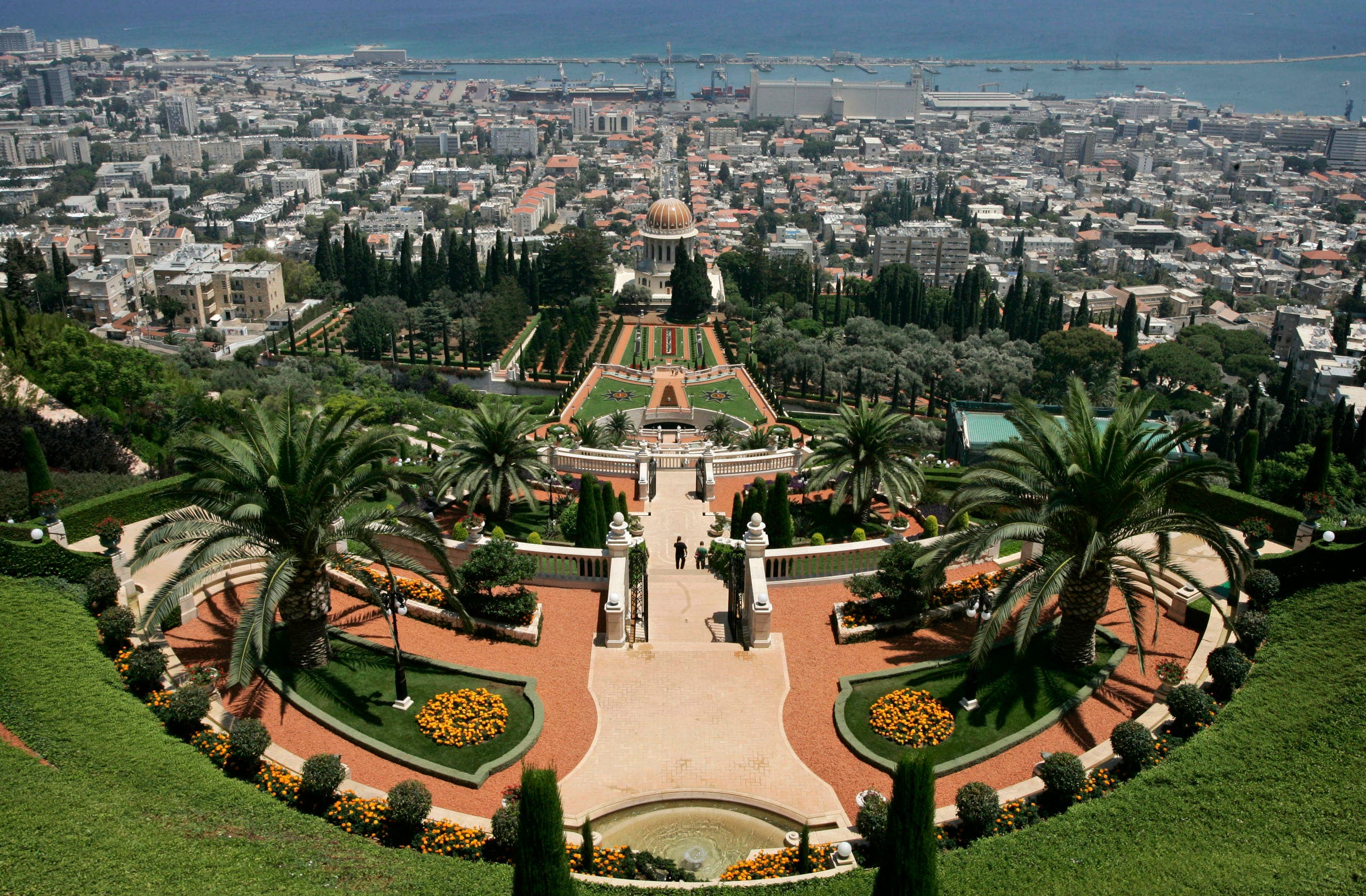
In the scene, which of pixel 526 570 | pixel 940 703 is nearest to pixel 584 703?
pixel 526 570

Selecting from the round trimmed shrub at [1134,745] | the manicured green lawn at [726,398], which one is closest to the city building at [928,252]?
the manicured green lawn at [726,398]

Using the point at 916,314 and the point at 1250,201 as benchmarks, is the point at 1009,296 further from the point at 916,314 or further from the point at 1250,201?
the point at 1250,201

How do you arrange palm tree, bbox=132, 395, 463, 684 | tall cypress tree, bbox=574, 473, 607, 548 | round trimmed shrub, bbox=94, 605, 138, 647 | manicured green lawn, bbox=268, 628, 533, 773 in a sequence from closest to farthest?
manicured green lawn, bbox=268, 628, 533, 773 → palm tree, bbox=132, 395, 463, 684 → round trimmed shrub, bbox=94, 605, 138, 647 → tall cypress tree, bbox=574, 473, 607, 548

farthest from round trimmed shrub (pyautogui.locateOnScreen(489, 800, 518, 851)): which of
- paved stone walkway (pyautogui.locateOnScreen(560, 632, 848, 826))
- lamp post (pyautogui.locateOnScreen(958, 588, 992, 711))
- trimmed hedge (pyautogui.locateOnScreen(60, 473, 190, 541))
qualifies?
trimmed hedge (pyautogui.locateOnScreen(60, 473, 190, 541))

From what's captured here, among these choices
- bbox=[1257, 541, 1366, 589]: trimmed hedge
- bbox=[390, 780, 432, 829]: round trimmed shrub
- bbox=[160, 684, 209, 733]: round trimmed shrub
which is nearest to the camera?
bbox=[390, 780, 432, 829]: round trimmed shrub

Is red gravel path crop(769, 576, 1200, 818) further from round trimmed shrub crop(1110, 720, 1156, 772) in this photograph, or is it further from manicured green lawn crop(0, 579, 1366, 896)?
manicured green lawn crop(0, 579, 1366, 896)

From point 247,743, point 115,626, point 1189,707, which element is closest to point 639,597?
point 247,743

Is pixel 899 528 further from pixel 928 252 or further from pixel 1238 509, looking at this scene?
pixel 928 252
